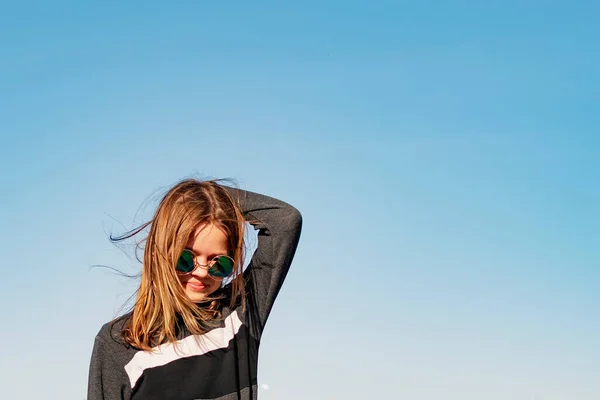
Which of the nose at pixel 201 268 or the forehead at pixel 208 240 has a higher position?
the forehead at pixel 208 240

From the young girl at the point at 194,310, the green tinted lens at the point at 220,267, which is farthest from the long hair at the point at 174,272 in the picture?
the green tinted lens at the point at 220,267

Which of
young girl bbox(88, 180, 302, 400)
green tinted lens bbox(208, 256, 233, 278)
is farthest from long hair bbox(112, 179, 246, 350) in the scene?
green tinted lens bbox(208, 256, 233, 278)

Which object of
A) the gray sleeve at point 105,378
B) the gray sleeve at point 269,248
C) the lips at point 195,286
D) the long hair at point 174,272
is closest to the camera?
the gray sleeve at point 105,378

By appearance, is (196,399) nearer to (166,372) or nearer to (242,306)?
(166,372)

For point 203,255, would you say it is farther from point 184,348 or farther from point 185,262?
point 184,348

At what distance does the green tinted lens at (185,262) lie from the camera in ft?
16.8

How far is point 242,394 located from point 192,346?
481mm

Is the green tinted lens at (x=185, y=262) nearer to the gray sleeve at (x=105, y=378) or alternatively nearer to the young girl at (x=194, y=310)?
the young girl at (x=194, y=310)

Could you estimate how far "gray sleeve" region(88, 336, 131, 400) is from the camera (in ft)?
16.4

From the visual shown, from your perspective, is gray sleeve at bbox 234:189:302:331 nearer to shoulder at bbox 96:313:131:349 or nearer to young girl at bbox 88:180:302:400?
young girl at bbox 88:180:302:400

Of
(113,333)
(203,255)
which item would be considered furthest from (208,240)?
(113,333)

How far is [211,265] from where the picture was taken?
5.16 m

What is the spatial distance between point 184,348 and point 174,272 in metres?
0.55

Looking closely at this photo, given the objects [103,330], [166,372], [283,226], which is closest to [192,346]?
[166,372]
